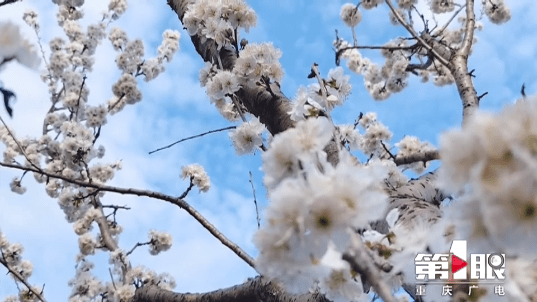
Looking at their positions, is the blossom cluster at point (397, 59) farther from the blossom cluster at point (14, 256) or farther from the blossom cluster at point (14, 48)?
the blossom cluster at point (14, 256)

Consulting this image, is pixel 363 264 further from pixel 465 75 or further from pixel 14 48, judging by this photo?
pixel 465 75

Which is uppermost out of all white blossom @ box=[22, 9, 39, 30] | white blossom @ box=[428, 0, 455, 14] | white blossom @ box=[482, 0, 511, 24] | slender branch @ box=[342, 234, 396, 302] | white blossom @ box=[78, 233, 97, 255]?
white blossom @ box=[22, 9, 39, 30]

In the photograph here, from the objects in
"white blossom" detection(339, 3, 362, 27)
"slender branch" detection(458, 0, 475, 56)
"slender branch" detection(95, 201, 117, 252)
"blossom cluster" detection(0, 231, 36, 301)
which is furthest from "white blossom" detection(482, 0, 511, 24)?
"blossom cluster" detection(0, 231, 36, 301)

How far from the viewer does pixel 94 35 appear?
841 centimetres

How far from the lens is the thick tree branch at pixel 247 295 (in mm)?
1733

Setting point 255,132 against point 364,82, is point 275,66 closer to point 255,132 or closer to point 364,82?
point 255,132

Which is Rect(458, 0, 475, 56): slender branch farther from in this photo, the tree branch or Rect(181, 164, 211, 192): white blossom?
Rect(181, 164, 211, 192): white blossom

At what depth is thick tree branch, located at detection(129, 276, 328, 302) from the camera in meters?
1.73

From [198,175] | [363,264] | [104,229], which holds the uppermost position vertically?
[198,175]

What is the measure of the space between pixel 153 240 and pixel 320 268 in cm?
490

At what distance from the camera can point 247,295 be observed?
200 cm

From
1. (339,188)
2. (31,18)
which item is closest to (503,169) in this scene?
(339,188)

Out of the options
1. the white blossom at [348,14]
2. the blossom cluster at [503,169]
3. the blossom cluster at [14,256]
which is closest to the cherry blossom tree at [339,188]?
the blossom cluster at [503,169]

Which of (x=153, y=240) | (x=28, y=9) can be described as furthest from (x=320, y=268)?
(x=28, y=9)
